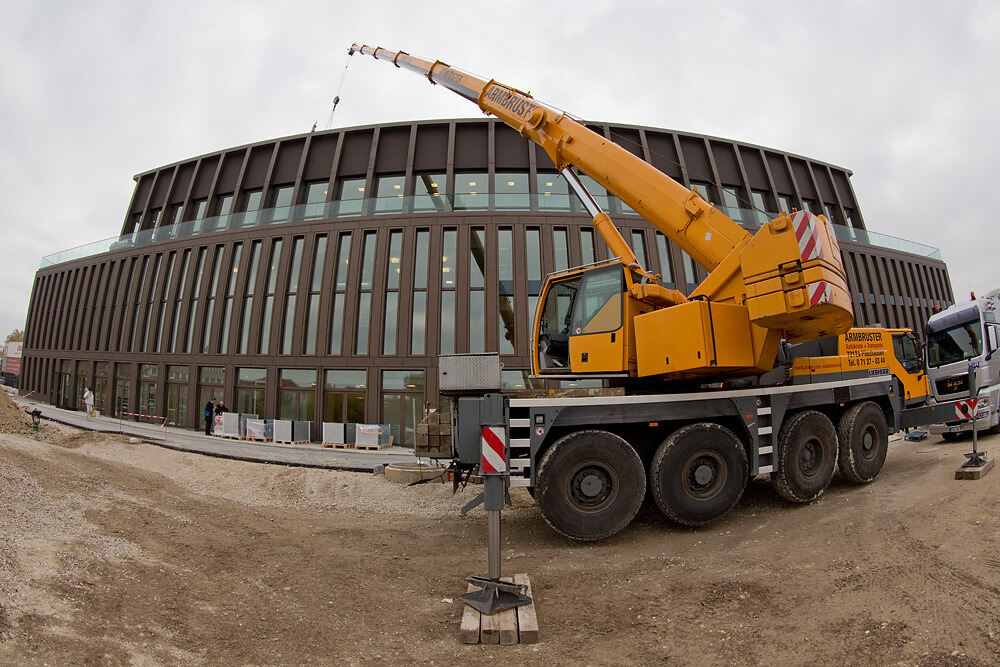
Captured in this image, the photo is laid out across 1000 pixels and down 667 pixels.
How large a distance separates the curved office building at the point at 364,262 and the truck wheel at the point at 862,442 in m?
11.6

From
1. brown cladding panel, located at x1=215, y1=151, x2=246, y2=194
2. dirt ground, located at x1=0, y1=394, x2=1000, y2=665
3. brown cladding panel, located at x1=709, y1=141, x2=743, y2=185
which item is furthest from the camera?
brown cladding panel, located at x1=215, y1=151, x2=246, y2=194

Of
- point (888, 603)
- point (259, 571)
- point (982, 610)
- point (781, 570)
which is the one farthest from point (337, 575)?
point (982, 610)

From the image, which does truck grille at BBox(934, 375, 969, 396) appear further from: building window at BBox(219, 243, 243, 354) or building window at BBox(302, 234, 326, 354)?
building window at BBox(219, 243, 243, 354)

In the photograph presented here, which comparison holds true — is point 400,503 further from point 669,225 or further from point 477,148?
point 477,148

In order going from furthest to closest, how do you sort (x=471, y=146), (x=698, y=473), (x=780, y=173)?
(x=780, y=173), (x=471, y=146), (x=698, y=473)

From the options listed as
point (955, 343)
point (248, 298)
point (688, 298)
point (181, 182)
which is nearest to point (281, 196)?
point (248, 298)

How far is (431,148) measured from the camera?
72.5ft

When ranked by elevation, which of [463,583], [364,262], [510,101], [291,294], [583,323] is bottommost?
[463,583]

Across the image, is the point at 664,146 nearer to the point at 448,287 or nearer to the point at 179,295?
the point at 448,287

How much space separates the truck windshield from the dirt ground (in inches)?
164

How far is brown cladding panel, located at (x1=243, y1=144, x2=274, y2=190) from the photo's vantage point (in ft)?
78.4

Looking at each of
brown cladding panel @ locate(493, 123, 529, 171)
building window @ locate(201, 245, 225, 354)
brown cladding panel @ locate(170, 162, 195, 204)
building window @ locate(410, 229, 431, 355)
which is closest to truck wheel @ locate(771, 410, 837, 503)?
building window @ locate(410, 229, 431, 355)

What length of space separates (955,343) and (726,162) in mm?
17254

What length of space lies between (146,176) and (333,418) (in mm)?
21929
